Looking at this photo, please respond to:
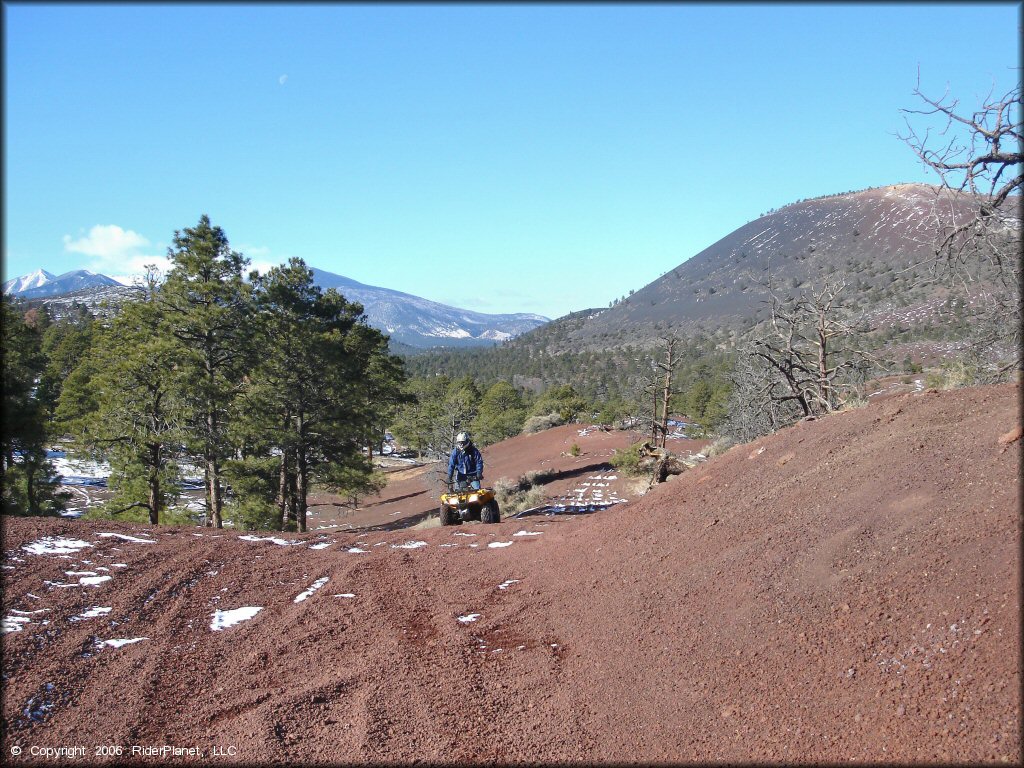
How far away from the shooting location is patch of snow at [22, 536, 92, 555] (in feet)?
26.9

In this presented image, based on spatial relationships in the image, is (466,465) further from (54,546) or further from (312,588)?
(54,546)

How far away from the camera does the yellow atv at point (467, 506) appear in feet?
44.4

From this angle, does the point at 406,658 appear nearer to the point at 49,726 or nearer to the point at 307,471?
the point at 49,726

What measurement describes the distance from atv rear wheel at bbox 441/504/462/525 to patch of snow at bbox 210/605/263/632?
6655 mm

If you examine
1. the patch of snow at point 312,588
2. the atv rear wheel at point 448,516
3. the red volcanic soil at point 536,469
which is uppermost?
the patch of snow at point 312,588

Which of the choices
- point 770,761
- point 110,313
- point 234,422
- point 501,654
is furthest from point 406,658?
point 110,313

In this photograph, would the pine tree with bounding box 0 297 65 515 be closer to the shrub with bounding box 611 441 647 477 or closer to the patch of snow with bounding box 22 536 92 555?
the patch of snow with bounding box 22 536 92 555

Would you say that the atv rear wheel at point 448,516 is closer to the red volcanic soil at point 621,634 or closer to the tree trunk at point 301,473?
the red volcanic soil at point 621,634

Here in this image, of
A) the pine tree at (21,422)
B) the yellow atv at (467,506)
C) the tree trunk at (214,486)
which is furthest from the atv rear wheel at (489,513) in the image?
the pine tree at (21,422)

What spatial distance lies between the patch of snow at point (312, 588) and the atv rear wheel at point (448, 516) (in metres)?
5.47

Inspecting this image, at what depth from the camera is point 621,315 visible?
650 feet

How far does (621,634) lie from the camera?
609 centimetres

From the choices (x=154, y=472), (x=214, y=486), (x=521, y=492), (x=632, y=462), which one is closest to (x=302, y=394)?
(x=214, y=486)

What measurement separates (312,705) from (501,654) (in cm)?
173
